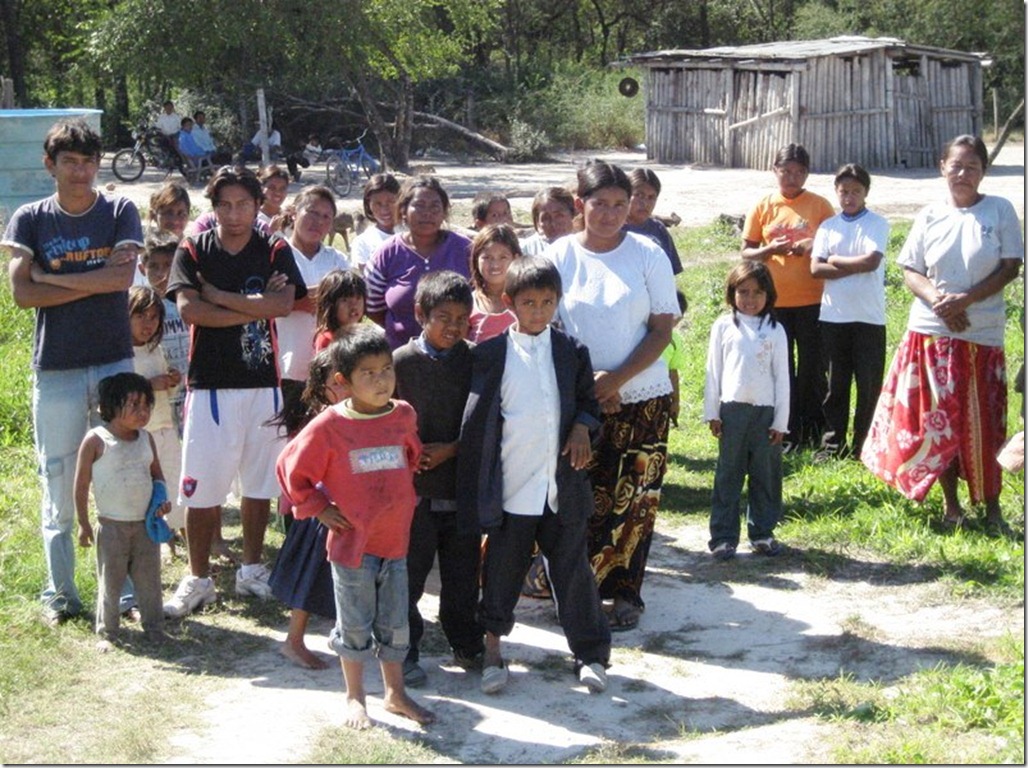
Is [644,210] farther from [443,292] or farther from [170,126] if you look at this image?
[170,126]

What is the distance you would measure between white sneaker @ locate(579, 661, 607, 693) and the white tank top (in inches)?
74.0

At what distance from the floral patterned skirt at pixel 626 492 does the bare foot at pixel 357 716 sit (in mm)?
1305

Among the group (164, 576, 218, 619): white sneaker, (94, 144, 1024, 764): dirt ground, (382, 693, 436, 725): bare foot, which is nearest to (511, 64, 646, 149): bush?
(94, 144, 1024, 764): dirt ground

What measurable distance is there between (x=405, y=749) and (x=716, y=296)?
353 inches

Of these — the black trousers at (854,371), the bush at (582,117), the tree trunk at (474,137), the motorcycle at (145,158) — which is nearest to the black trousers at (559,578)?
the black trousers at (854,371)

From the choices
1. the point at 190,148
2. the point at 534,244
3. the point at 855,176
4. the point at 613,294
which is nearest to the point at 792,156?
the point at 855,176

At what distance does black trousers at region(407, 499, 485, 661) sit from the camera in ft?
17.2

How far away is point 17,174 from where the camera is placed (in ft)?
44.8

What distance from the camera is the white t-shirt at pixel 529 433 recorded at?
16.6ft

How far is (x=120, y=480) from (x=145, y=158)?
25.8 m

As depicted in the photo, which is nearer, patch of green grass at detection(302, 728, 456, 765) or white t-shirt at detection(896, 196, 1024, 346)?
patch of green grass at detection(302, 728, 456, 765)

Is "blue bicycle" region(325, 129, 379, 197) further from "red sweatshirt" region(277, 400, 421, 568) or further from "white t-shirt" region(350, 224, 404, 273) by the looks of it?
"red sweatshirt" region(277, 400, 421, 568)

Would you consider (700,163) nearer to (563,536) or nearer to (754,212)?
(754,212)

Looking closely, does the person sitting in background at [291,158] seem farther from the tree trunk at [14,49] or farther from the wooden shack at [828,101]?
the tree trunk at [14,49]
